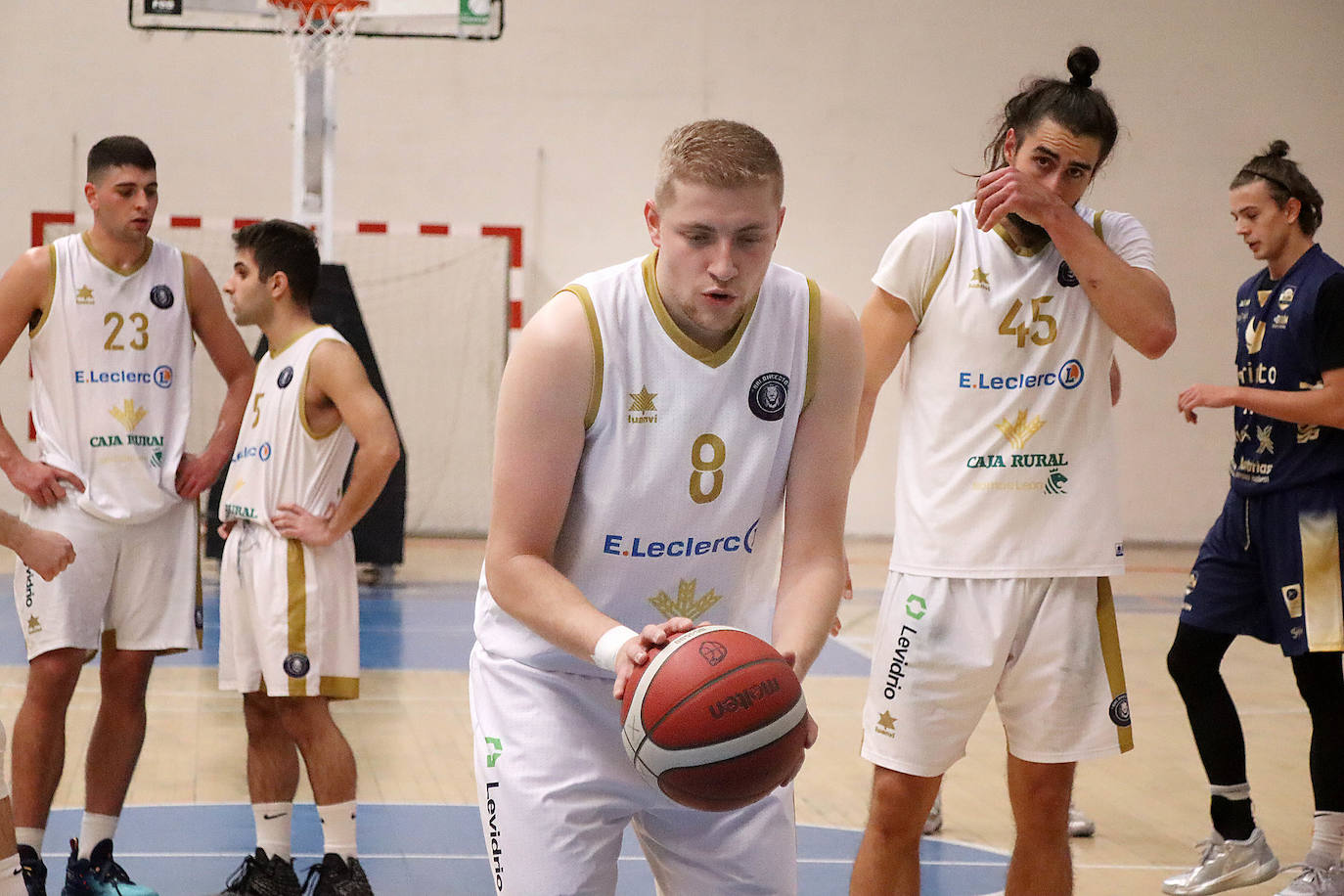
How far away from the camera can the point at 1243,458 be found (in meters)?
4.65

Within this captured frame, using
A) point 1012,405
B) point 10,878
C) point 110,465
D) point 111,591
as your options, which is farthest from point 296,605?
point 1012,405

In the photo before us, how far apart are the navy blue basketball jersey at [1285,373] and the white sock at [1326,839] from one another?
1001mm

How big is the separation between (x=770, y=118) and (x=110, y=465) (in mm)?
10173

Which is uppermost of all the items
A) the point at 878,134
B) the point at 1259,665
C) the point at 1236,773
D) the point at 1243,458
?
the point at 878,134

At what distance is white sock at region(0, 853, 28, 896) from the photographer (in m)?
2.84

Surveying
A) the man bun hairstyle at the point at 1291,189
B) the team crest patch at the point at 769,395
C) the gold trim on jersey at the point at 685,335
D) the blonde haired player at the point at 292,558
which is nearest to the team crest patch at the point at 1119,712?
the team crest patch at the point at 769,395

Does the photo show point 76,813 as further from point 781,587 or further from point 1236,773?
point 1236,773

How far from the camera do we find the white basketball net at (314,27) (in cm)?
982

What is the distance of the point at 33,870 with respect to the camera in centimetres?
389

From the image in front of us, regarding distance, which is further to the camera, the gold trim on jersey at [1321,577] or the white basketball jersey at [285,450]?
the gold trim on jersey at [1321,577]

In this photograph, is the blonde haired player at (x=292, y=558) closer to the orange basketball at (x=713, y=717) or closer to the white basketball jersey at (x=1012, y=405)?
the white basketball jersey at (x=1012, y=405)

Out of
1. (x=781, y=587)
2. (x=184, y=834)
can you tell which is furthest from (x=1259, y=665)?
(x=781, y=587)

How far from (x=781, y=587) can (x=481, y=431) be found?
10743mm

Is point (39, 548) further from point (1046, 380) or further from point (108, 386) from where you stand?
point (1046, 380)
